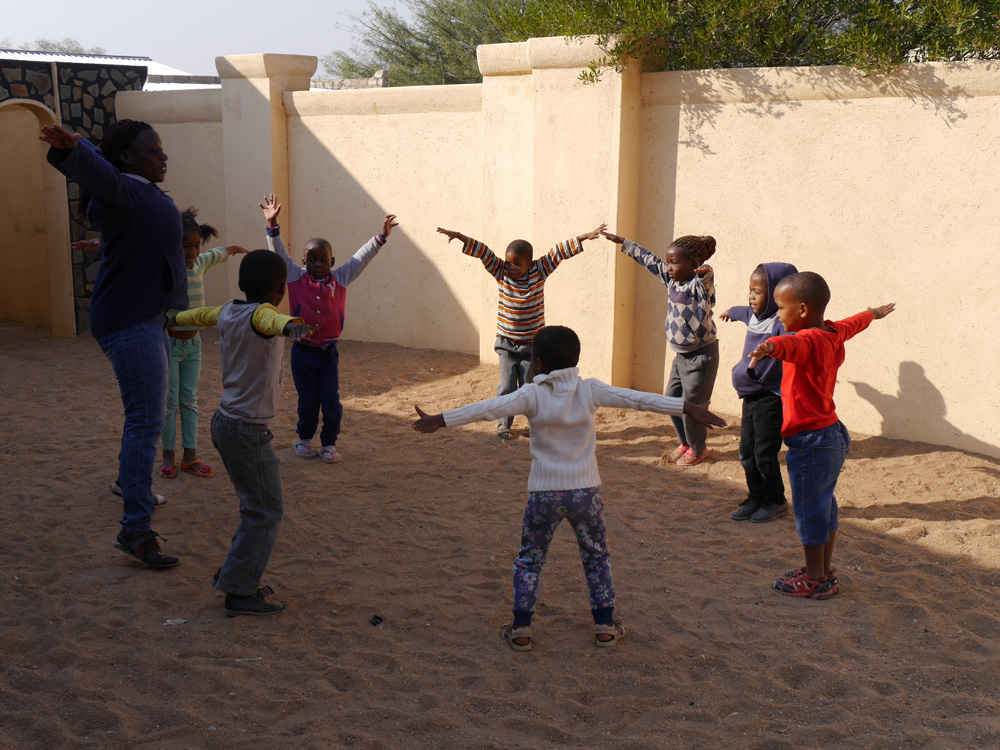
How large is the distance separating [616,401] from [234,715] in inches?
71.5

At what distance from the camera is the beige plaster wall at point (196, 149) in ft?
35.1

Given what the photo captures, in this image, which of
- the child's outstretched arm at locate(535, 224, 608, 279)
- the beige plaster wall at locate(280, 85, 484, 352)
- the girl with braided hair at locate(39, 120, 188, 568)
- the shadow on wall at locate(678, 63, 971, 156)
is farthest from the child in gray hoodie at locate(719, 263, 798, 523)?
the beige plaster wall at locate(280, 85, 484, 352)

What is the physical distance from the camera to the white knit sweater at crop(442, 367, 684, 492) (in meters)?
3.49

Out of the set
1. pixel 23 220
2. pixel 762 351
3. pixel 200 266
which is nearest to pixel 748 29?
pixel 762 351

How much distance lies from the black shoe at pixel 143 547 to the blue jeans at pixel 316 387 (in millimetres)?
1794

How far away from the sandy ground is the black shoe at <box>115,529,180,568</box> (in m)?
0.08

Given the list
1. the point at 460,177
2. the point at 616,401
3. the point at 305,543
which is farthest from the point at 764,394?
the point at 460,177

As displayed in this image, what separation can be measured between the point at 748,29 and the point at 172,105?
700cm

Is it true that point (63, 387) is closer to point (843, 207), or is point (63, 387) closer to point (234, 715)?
point (234, 715)

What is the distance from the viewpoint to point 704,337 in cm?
596

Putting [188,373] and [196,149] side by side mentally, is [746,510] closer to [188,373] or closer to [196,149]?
[188,373]

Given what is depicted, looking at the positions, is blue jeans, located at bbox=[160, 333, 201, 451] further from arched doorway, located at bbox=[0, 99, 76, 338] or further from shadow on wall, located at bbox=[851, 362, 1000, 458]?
arched doorway, located at bbox=[0, 99, 76, 338]

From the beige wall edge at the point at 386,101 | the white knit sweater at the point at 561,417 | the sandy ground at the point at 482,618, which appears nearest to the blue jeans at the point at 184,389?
the sandy ground at the point at 482,618

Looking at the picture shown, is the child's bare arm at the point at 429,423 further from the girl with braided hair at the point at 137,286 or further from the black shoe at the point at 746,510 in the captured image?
the black shoe at the point at 746,510
